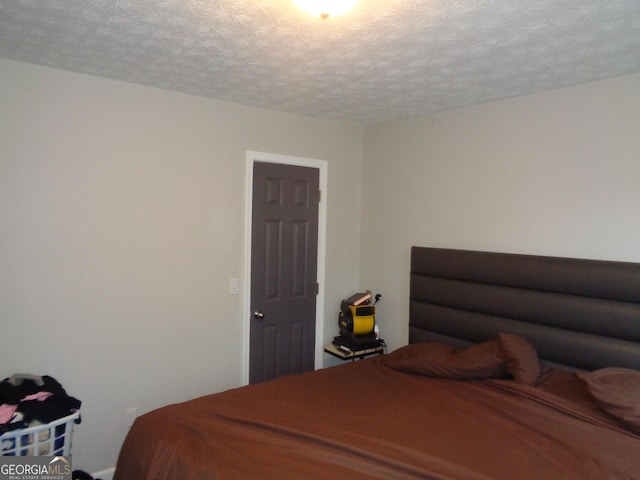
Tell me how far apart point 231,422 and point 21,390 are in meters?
1.15

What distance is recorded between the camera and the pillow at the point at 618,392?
1.80 metres

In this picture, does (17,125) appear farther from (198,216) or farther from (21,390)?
(21,390)

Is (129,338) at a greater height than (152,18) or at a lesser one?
lesser

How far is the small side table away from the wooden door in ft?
0.64

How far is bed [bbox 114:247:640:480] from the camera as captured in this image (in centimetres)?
161

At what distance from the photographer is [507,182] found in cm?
272

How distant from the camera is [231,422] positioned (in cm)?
189

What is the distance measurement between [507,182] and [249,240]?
6.17ft

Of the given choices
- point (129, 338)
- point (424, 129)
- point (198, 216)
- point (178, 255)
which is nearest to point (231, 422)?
point (129, 338)

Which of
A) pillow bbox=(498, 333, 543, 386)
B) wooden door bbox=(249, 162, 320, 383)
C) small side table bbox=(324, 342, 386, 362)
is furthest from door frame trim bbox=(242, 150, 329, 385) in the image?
pillow bbox=(498, 333, 543, 386)

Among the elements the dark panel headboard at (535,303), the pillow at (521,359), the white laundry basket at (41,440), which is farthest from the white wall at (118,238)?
the pillow at (521,359)

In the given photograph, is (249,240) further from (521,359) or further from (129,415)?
(521,359)

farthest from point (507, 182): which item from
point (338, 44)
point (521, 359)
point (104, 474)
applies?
point (104, 474)

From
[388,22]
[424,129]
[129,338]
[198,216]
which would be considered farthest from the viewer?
[424,129]
